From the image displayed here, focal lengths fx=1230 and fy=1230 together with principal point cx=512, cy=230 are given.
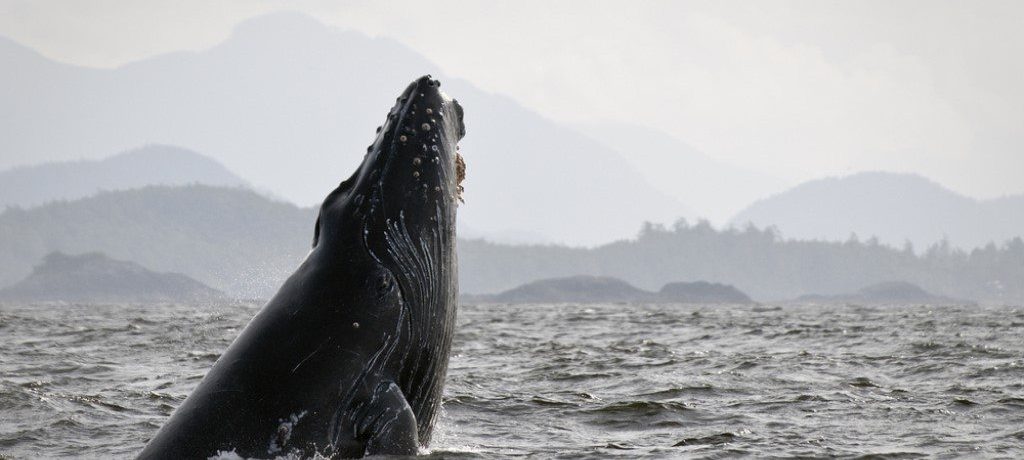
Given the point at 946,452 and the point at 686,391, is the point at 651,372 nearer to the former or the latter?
the point at 686,391

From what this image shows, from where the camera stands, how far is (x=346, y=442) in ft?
19.0

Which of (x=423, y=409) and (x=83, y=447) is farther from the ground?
A: (x=423, y=409)

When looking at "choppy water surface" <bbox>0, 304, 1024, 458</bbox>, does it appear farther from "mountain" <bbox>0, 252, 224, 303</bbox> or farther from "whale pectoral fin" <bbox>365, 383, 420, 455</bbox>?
"mountain" <bbox>0, 252, 224, 303</bbox>

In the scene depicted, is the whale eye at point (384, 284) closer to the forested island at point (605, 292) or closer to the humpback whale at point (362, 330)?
the humpback whale at point (362, 330)

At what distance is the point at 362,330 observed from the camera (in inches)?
238

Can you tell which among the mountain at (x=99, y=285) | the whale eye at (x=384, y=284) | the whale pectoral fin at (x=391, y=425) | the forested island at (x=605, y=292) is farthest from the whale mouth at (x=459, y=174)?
the forested island at (x=605, y=292)

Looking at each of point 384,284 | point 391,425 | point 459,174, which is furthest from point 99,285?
point 391,425

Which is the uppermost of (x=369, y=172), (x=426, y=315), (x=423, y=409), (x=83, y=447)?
(x=369, y=172)

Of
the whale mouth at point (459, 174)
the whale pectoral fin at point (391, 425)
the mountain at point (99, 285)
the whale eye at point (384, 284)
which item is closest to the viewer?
the whale pectoral fin at point (391, 425)

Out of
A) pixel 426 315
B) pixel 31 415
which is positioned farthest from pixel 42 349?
pixel 426 315

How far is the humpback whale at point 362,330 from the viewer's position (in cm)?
576

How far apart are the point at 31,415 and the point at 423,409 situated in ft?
14.8

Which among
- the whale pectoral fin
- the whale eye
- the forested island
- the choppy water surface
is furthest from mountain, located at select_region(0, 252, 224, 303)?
the whale pectoral fin

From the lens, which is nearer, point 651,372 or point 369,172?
point 369,172
